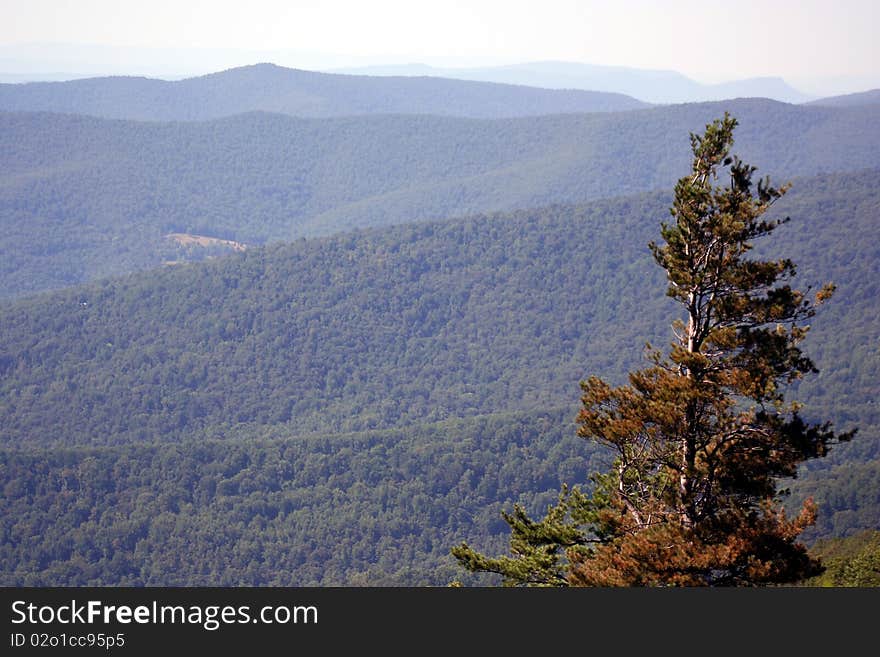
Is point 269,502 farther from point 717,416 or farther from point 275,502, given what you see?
point 717,416

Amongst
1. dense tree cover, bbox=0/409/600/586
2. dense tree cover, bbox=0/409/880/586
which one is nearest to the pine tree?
dense tree cover, bbox=0/409/880/586

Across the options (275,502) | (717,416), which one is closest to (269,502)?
(275,502)

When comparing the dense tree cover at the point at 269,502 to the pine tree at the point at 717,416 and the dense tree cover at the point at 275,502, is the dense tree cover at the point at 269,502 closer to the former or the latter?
the dense tree cover at the point at 275,502

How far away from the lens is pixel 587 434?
21156 mm

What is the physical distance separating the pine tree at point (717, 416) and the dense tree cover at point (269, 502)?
91745mm

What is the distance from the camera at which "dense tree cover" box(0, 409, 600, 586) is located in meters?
118

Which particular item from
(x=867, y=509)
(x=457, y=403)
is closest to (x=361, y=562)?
(x=867, y=509)

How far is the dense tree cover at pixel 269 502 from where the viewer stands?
11825cm

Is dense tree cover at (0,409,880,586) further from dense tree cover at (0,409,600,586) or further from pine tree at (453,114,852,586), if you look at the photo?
pine tree at (453,114,852,586)

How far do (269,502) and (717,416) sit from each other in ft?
381

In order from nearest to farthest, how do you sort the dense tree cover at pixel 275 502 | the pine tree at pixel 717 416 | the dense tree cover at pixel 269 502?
the pine tree at pixel 717 416 → the dense tree cover at pixel 275 502 → the dense tree cover at pixel 269 502

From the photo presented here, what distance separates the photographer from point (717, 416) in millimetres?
19891

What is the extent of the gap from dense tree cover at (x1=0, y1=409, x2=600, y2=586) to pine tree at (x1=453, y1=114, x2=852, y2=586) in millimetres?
91745

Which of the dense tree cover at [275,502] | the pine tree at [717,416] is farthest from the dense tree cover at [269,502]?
the pine tree at [717,416]
